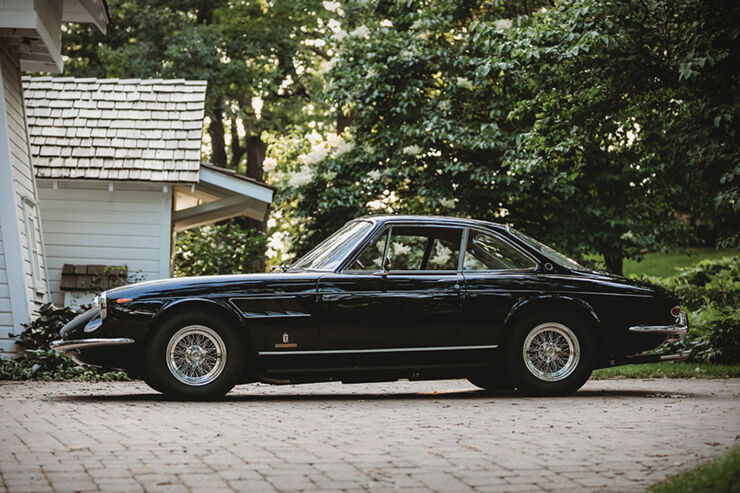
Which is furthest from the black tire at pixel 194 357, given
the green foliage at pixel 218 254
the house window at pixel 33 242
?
the green foliage at pixel 218 254

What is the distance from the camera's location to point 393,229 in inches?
364

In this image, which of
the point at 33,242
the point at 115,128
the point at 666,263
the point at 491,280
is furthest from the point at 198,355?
the point at 666,263

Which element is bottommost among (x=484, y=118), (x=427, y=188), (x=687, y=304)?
(x=687, y=304)

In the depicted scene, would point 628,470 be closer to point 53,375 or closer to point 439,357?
point 439,357

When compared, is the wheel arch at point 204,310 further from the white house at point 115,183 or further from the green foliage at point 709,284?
the green foliage at point 709,284

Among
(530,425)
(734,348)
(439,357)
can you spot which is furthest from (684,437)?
(734,348)

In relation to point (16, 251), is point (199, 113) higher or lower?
higher

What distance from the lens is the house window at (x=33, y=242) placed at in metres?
13.3

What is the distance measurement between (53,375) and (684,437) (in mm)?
7847

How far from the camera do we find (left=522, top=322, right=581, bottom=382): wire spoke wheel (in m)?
9.02

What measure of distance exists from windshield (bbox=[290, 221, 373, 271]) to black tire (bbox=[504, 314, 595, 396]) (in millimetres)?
1664

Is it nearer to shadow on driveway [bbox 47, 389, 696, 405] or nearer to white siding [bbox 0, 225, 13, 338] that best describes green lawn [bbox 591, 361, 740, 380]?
shadow on driveway [bbox 47, 389, 696, 405]

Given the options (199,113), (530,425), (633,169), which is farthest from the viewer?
Result: (633,169)

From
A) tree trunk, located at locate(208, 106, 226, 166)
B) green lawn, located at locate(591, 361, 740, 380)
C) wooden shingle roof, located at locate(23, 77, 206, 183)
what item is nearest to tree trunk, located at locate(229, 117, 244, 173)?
tree trunk, located at locate(208, 106, 226, 166)
